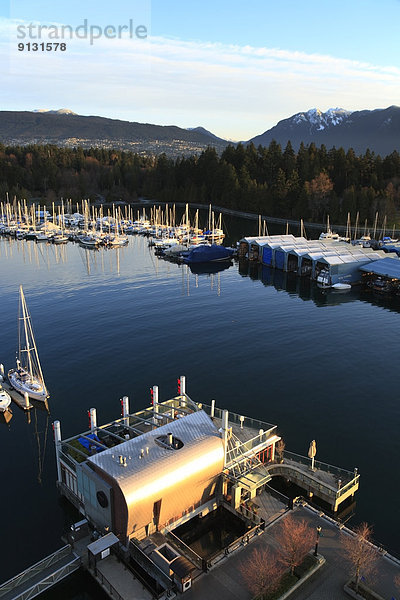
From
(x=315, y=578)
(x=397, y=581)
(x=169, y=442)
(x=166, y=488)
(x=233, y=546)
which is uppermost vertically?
(x=169, y=442)

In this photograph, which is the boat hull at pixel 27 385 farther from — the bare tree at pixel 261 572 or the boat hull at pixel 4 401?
the bare tree at pixel 261 572

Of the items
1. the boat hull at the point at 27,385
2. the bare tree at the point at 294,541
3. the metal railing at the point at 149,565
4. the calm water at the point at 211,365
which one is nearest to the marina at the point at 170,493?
the metal railing at the point at 149,565

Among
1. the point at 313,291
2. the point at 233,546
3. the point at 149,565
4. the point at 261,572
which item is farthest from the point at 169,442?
the point at 313,291

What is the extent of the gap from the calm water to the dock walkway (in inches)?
70.3

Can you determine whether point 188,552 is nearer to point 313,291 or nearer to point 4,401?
point 4,401

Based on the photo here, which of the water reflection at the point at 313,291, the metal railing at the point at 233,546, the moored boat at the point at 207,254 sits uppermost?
the moored boat at the point at 207,254

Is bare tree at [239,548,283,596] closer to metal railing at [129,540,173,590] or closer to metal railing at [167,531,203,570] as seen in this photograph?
metal railing at [167,531,203,570]

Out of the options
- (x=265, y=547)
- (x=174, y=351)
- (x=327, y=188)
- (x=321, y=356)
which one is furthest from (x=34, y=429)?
(x=327, y=188)

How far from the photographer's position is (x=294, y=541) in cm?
2505

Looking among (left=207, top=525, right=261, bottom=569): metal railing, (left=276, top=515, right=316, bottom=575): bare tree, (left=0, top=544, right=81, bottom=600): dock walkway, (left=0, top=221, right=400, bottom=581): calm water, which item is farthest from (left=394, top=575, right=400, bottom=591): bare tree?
(left=0, top=544, right=81, bottom=600): dock walkway

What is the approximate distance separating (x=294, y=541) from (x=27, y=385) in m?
32.9

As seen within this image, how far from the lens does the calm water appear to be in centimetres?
3478

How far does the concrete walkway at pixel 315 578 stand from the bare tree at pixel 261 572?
328mm

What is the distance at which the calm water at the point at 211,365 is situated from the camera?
3478 centimetres
